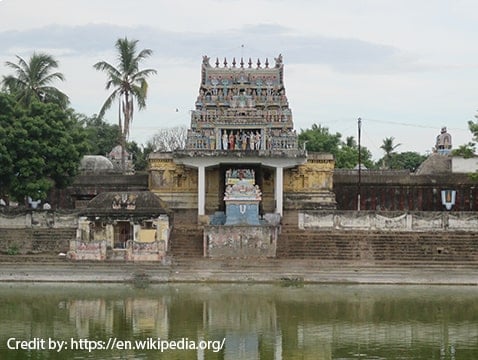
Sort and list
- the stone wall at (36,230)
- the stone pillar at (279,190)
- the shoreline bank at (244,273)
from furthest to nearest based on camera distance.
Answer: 1. the stone pillar at (279,190)
2. the stone wall at (36,230)
3. the shoreline bank at (244,273)

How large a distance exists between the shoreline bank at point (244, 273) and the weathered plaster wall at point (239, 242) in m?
1.94

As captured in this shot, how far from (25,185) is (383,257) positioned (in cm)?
1479

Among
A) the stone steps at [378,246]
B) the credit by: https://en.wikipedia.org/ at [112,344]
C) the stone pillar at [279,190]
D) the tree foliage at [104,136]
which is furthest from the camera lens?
the tree foliage at [104,136]

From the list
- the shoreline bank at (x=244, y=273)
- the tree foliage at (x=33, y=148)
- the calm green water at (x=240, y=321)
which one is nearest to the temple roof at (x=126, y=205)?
the shoreline bank at (x=244, y=273)

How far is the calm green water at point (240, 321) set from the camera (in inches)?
729

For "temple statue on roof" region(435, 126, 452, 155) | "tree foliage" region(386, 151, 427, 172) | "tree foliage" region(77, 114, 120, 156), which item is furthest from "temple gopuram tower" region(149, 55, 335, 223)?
"tree foliage" region(386, 151, 427, 172)

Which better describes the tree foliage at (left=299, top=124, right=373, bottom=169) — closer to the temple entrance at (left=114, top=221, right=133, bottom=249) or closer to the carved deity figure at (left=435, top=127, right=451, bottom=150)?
the carved deity figure at (left=435, top=127, right=451, bottom=150)

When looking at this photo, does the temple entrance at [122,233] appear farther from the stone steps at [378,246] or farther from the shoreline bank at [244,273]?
the stone steps at [378,246]

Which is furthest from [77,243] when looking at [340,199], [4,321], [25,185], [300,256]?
[340,199]

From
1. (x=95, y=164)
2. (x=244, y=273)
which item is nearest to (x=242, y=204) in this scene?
(x=244, y=273)

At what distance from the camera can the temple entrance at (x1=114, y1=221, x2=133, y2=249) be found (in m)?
33.3

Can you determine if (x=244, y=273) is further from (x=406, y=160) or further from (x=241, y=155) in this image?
(x=406, y=160)

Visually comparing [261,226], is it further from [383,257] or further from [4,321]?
[4,321]

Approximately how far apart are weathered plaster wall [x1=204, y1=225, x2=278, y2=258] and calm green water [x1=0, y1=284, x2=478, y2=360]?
14.8ft
